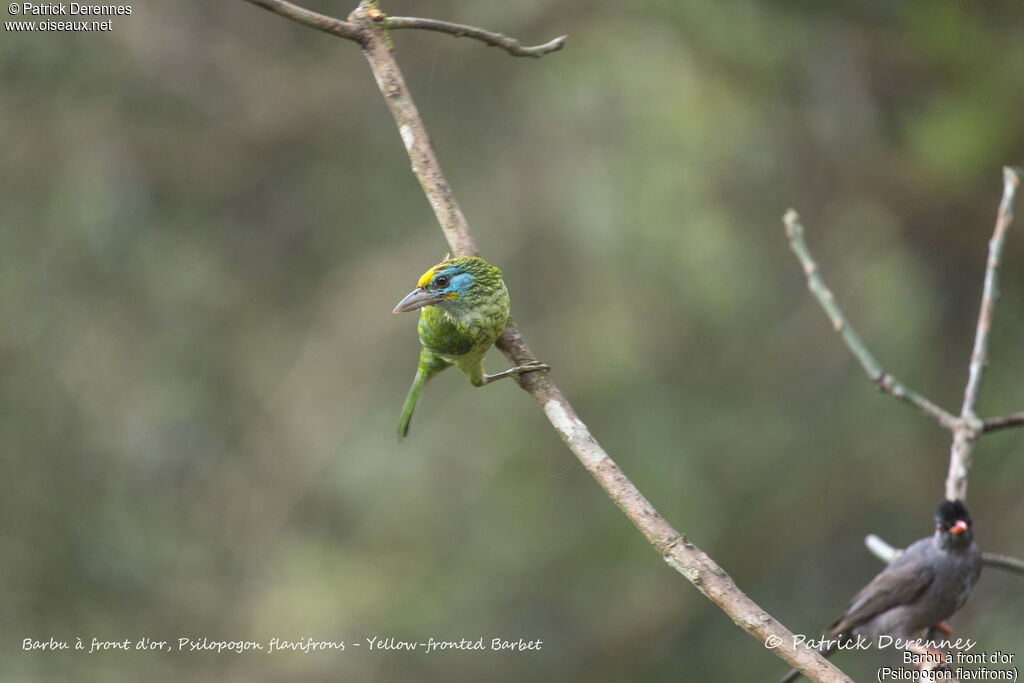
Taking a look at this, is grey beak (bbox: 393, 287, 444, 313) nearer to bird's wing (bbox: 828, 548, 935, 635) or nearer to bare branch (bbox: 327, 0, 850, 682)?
bare branch (bbox: 327, 0, 850, 682)

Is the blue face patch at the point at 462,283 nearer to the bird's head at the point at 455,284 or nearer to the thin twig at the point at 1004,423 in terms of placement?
the bird's head at the point at 455,284

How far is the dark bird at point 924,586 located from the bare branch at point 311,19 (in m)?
2.26

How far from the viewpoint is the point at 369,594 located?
22.6 feet

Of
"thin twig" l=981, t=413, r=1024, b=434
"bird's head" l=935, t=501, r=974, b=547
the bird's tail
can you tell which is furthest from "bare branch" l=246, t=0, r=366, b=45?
"bird's head" l=935, t=501, r=974, b=547

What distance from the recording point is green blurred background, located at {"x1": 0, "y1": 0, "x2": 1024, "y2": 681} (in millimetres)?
6289

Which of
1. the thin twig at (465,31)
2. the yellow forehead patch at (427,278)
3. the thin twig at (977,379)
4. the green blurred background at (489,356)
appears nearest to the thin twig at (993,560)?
the thin twig at (977,379)

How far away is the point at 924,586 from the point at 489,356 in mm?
3740

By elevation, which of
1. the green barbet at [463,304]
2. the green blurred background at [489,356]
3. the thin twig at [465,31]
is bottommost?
the green blurred background at [489,356]

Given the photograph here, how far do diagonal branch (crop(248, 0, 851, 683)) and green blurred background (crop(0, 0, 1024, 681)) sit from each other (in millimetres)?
3620

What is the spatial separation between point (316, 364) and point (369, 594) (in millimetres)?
1635

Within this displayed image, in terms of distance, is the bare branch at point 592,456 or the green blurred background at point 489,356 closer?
the bare branch at point 592,456

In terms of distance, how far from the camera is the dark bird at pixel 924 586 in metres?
3.34

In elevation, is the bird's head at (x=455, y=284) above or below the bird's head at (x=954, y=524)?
above

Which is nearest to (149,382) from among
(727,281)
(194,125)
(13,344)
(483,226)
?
(13,344)
